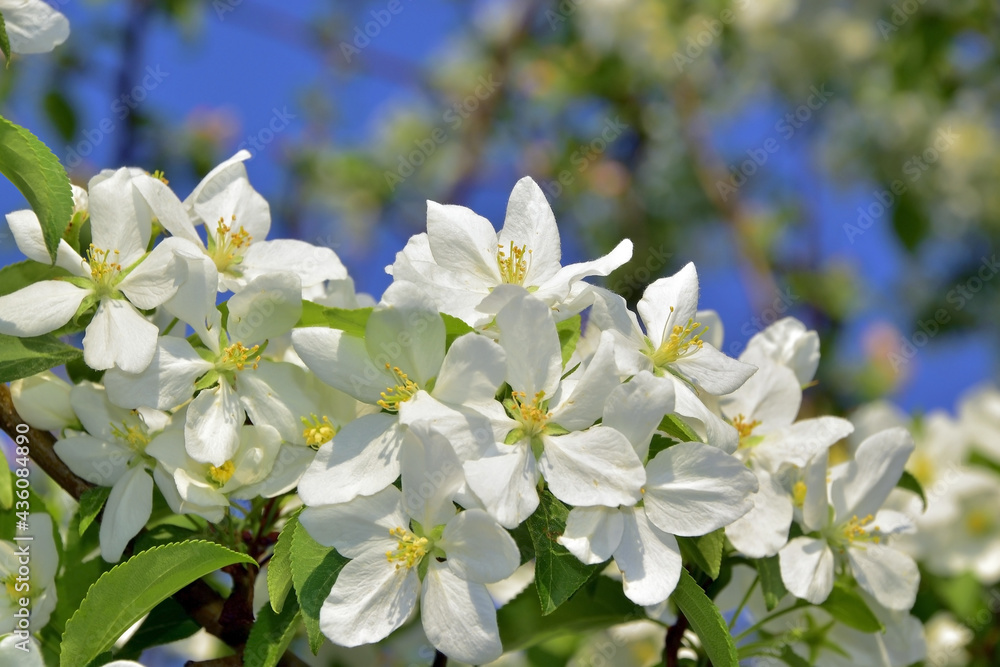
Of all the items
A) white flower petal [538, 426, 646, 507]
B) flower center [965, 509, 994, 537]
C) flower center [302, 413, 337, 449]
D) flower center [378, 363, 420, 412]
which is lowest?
flower center [965, 509, 994, 537]

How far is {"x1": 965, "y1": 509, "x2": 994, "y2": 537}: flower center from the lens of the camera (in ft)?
6.69

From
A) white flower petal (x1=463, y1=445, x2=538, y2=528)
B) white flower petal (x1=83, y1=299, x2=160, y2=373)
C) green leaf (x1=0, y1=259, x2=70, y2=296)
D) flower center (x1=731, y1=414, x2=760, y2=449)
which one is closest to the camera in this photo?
white flower petal (x1=463, y1=445, x2=538, y2=528)

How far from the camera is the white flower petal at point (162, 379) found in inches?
38.1

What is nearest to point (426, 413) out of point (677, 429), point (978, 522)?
point (677, 429)

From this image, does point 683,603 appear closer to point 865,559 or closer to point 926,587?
point 865,559

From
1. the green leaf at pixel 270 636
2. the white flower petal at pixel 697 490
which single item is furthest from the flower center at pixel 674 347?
the green leaf at pixel 270 636

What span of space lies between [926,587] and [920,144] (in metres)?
3.50

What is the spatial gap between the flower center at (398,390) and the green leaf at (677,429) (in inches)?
10.1

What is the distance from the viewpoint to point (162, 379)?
38.6 inches

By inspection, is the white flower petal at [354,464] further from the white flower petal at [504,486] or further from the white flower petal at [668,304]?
the white flower petal at [668,304]

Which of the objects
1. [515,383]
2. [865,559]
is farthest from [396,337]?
[865,559]

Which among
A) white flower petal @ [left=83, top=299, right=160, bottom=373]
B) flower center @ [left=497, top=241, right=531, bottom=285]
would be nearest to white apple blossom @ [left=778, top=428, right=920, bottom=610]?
flower center @ [left=497, top=241, right=531, bottom=285]

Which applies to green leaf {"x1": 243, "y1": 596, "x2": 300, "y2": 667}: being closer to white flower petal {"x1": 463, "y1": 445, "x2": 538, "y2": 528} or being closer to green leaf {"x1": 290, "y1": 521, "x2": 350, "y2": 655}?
green leaf {"x1": 290, "y1": 521, "x2": 350, "y2": 655}

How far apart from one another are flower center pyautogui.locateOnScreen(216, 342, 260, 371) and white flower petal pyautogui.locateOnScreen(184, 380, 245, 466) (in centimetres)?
2
